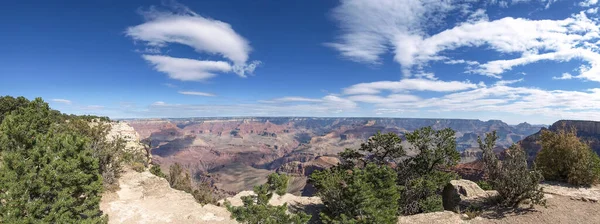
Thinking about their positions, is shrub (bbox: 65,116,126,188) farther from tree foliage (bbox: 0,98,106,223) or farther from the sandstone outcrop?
tree foliage (bbox: 0,98,106,223)

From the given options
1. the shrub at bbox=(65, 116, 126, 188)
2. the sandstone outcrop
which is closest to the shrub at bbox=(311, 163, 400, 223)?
the sandstone outcrop

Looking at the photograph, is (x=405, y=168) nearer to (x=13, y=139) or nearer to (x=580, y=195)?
(x=580, y=195)

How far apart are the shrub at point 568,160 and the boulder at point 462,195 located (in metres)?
5.52

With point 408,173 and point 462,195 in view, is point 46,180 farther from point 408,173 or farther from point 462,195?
point 462,195

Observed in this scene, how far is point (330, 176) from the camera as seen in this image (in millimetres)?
21625

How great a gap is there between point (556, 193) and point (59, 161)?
34.3 m

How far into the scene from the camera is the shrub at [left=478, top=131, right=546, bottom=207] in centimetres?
1869

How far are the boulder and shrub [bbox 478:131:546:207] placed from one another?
2.80 metres

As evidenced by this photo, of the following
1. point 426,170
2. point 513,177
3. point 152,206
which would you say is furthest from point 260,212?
point 426,170

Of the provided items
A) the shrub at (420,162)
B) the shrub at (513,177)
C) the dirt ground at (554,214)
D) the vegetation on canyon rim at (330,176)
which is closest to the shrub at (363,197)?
the vegetation on canyon rim at (330,176)

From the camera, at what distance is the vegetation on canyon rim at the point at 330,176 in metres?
13.6

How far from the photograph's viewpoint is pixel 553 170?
87.4ft

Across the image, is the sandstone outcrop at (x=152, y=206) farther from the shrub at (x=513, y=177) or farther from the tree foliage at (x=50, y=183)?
the shrub at (x=513, y=177)

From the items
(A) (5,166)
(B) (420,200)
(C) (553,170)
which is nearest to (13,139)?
(A) (5,166)
